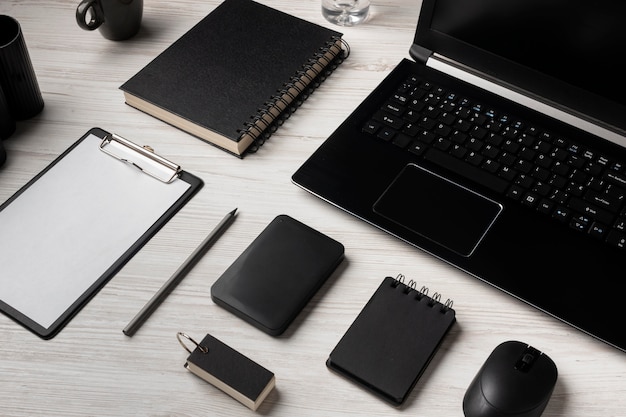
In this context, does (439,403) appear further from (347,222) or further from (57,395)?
(57,395)

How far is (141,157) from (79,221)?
0.12 meters

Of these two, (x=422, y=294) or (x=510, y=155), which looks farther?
(x=510, y=155)

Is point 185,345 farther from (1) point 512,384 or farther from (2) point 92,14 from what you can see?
(2) point 92,14

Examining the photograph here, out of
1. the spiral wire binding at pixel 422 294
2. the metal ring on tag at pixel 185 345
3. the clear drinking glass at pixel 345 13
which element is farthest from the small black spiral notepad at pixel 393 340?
the clear drinking glass at pixel 345 13

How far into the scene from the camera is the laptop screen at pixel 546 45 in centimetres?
86

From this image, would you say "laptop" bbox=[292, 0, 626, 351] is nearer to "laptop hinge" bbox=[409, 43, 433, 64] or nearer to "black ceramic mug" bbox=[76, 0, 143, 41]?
"laptop hinge" bbox=[409, 43, 433, 64]

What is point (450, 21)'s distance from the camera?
96 centimetres

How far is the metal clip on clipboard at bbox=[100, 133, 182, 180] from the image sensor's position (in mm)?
922

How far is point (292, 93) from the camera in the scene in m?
1.00

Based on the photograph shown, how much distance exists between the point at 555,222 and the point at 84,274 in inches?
22.6

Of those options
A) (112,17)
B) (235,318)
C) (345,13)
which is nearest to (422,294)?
(235,318)

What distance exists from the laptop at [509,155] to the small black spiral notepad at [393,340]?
2.9 inches

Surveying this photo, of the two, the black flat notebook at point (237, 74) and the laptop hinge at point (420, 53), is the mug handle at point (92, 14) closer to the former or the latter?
the black flat notebook at point (237, 74)

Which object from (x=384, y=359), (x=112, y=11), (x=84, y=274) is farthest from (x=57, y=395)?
(x=112, y=11)
